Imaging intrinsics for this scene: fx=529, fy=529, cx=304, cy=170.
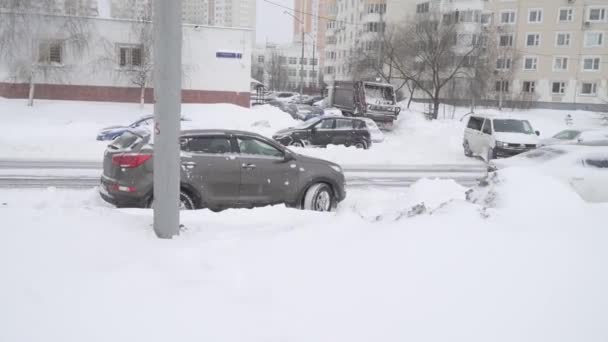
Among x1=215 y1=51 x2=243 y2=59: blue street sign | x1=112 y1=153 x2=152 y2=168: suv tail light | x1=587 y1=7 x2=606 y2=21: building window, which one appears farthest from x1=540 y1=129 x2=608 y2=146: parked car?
x1=587 y1=7 x2=606 y2=21: building window

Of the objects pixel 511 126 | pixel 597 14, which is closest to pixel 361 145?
pixel 511 126

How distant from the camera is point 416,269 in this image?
4496mm

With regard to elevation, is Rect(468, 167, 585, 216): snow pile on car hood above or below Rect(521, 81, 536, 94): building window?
below

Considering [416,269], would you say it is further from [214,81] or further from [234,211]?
[214,81]

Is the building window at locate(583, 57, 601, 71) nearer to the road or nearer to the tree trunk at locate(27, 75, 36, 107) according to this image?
the road

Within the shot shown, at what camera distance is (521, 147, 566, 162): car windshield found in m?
11.0

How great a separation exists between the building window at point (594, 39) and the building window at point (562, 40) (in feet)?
6.86

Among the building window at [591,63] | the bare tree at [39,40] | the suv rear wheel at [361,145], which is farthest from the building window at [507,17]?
the suv rear wheel at [361,145]

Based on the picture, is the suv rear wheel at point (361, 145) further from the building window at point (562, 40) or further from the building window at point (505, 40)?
the building window at point (562, 40)

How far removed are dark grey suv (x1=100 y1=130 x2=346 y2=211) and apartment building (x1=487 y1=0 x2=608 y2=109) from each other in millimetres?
60515

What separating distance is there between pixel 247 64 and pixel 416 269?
33612 millimetres

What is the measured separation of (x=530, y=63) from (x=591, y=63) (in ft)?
22.6

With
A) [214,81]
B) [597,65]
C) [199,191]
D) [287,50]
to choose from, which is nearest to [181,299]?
[199,191]

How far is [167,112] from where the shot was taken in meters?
5.59
